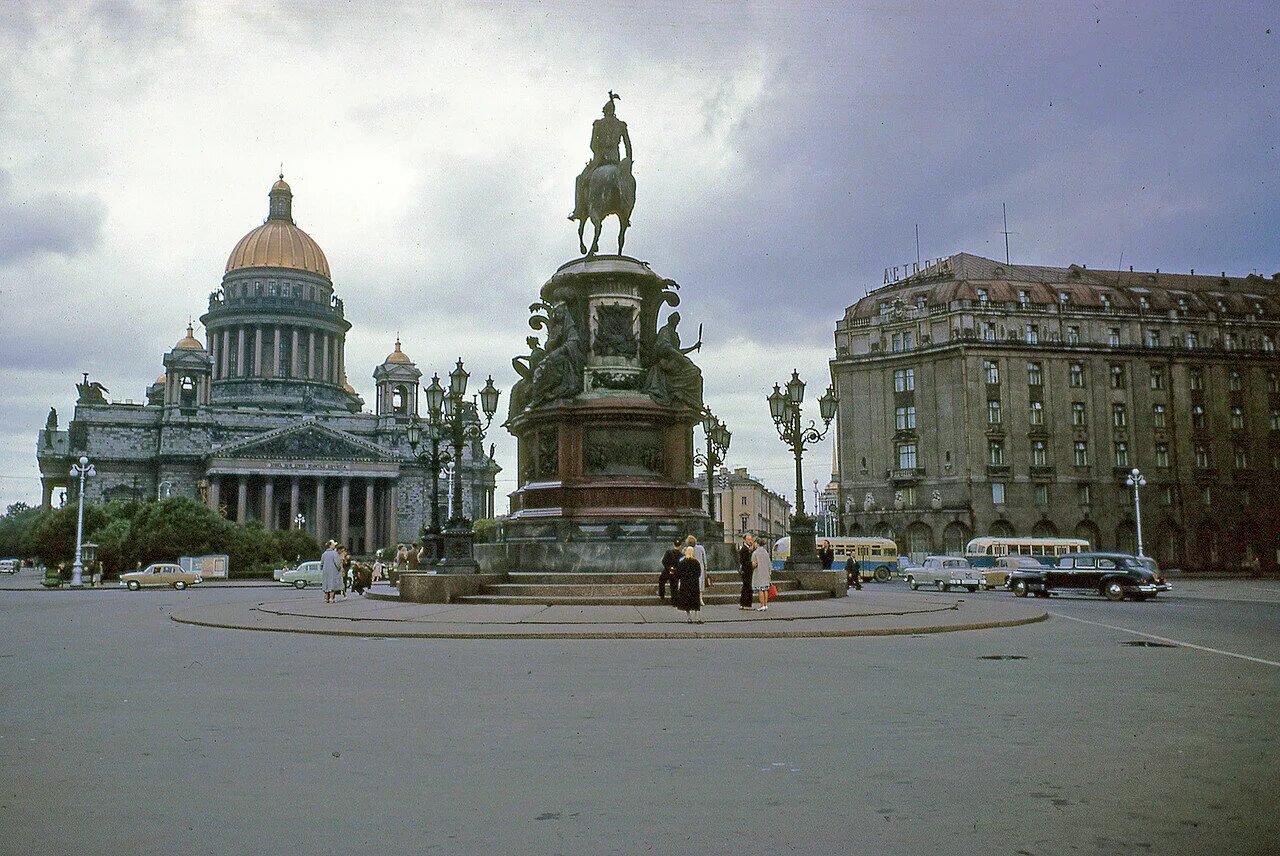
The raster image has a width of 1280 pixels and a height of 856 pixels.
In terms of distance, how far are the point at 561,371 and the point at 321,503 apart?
322ft

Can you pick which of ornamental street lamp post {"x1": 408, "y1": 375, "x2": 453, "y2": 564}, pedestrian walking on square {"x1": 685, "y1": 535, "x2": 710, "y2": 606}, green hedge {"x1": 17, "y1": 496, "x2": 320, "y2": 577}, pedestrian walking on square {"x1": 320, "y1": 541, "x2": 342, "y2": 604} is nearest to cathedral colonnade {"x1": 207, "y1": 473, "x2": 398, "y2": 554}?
green hedge {"x1": 17, "y1": 496, "x2": 320, "y2": 577}

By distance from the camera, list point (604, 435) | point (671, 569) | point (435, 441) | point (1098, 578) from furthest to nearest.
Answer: point (1098, 578) < point (435, 441) < point (604, 435) < point (671, 569)

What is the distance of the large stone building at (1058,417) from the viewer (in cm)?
7425

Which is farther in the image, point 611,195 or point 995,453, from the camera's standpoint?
point 995,453

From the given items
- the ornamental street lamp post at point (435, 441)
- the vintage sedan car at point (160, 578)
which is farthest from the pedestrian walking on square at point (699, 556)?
the vintage sedan car at point (160, 578)

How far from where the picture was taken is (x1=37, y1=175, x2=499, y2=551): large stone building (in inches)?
4668

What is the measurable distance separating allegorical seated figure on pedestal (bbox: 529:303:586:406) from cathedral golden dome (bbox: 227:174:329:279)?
4493 inches

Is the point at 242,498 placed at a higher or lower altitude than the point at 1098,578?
higher

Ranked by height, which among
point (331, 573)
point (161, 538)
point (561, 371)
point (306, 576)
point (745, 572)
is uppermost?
point (561, 371)

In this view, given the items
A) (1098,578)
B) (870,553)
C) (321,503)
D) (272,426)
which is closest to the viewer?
(1098,578)

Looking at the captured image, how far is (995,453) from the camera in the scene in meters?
74.1

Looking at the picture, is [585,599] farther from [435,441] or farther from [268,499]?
[268,499]

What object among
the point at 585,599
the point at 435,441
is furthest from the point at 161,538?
the point at 585,599

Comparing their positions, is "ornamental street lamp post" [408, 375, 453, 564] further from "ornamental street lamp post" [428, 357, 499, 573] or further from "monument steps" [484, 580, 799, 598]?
"monument steps" [484, 580, 799, 598]
